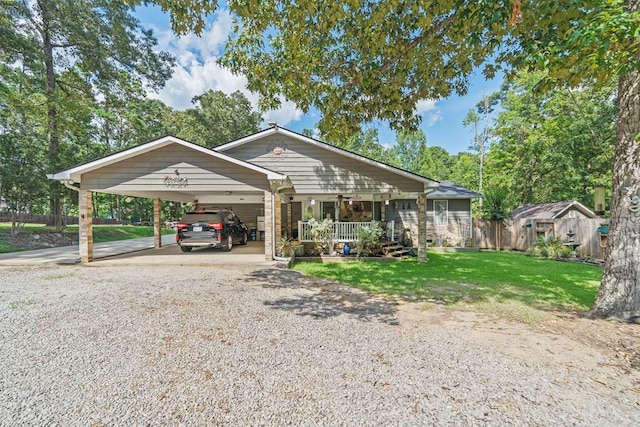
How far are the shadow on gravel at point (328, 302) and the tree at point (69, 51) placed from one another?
15.0 meters

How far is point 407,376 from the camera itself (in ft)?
9.53

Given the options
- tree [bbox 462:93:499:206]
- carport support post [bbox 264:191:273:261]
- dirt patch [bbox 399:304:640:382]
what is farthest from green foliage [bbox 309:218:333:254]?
tree [bbox 462:93:499:206]

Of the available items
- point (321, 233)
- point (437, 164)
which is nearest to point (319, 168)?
point (321, 233)

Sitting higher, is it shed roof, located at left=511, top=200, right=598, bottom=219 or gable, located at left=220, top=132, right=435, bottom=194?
gable, located at left=220, top=132, right=435, bottom=194

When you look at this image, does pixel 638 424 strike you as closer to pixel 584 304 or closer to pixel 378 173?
pixel 584 304

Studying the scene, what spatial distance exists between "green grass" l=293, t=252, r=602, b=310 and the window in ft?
20.5

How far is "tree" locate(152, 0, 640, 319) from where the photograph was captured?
403 cm

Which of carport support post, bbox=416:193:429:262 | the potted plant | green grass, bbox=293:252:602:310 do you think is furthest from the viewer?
carport support post, bbox=416:193:429:262

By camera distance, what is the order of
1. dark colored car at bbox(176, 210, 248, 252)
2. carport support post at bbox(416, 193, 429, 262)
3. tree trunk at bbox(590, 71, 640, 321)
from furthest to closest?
dark colored car at bbox(176, 210, 248, 252), carport support post at bbox(416, 193, 429, 262), tree trunk at bbox(590, 71, 640, 321)

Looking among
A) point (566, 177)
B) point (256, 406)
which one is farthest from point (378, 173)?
point (566, 177)

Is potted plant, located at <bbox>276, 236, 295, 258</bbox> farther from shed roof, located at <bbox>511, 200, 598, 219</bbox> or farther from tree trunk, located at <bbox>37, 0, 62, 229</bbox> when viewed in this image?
shed roof, located at <bbox>511, 200, 598, 219</bbox>

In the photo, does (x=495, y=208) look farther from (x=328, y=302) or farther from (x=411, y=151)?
(x=411, y=151)

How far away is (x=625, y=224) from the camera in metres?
4.50

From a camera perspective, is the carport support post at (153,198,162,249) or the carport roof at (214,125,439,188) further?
the carport support post at (153,198,162,249)
